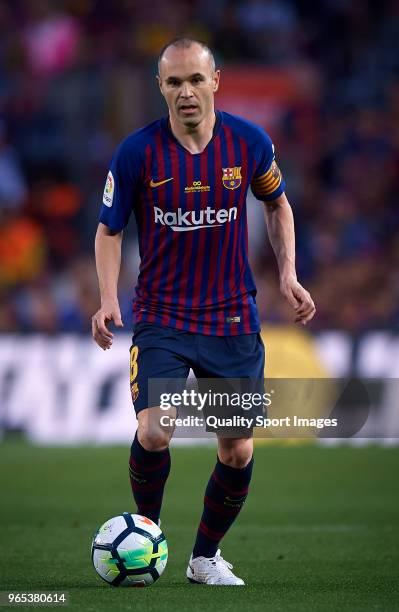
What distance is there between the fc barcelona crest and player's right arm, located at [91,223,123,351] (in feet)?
1.72

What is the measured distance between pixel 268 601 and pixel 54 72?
11675mm

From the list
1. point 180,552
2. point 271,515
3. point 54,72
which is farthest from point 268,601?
point 54,72

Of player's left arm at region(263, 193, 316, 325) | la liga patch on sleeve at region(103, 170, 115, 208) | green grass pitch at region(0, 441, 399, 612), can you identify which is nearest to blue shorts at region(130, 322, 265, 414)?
player's left arm at region(263, 193, 316, 325)

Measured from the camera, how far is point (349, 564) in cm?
618

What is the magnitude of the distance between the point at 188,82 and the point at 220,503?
186 centimetres

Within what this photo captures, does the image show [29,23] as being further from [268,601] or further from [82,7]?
[268,601]

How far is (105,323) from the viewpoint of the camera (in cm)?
537

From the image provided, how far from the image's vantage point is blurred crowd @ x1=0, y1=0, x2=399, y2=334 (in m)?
13.7

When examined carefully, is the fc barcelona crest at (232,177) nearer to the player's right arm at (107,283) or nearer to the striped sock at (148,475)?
the player's right arm at (107,283)

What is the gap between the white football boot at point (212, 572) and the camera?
555 cm

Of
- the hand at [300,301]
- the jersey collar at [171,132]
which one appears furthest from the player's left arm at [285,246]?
the jersey collar at [171,132]

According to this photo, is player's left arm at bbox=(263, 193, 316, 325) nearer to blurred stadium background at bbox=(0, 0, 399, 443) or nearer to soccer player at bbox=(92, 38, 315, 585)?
soccer player at bbox=(92, 38, 315, 585)

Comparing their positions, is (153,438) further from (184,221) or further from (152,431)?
(184,221)

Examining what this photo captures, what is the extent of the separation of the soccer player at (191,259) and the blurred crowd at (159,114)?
23.1 feet
